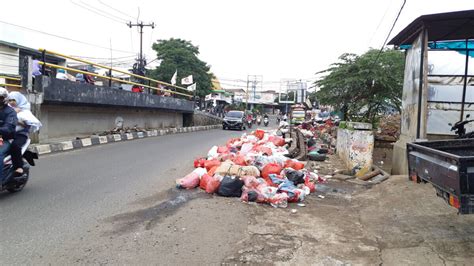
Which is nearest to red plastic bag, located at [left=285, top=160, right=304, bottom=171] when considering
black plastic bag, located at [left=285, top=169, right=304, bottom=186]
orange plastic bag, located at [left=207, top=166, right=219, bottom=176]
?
black plastic bag, located at [left=285, top=169, right=304, bottom=186]

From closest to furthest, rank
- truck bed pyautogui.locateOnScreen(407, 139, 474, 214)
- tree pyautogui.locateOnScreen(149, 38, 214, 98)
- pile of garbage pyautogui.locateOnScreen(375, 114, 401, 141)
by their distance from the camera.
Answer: truck bed pyautogui.locateOnScreen(407, 139, 474, 214), pile of garbage pyautogui.locateOnScreen(375, 114, 401, 141), tree pyautogui.locateOnScreen(149, 38, 214, 98)

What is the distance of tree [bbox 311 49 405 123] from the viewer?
14297 millimetres

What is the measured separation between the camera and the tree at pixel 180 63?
126ft

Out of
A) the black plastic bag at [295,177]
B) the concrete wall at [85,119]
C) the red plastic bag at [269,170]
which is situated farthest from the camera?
the concrete wall at [85,119]

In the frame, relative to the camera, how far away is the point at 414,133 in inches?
319

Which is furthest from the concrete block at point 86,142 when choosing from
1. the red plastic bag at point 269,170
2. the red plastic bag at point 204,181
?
the red plastic bag at point 269,170

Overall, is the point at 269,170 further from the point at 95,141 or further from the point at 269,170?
the point at 95,141

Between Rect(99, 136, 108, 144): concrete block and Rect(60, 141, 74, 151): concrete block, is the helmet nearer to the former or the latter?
Rect(60, 141, 74, 151): concrete block

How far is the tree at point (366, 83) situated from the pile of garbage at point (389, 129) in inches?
25.1

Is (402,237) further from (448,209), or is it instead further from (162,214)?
(162,214)

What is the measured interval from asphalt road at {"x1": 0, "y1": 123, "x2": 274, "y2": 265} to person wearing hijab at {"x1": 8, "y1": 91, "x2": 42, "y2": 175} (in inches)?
21.3

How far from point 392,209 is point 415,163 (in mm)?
1232

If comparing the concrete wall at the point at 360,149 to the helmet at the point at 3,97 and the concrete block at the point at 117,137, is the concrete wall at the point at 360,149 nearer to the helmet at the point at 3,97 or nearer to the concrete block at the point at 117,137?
the helmet at the point at 3,97

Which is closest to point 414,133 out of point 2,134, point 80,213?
point 80,213
